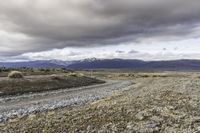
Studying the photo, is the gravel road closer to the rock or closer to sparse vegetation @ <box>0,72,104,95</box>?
sparse vegetation @ <box>0,72,104,95</box>

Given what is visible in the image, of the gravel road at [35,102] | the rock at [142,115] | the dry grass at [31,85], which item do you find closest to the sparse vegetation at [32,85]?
the dry grass at [31,85]

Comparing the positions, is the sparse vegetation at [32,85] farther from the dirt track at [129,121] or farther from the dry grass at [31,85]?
the dirt track at [129,121]

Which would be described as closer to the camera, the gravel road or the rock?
the rock

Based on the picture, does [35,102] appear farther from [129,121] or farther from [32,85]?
[129,121]

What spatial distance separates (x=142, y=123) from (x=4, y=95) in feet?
130

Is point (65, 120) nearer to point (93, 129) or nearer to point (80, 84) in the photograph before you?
point (93, 129)

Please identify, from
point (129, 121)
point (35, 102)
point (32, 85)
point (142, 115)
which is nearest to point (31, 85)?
point (32, 85)

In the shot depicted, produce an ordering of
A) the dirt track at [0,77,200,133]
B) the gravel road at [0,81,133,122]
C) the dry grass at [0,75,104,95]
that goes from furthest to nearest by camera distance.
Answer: the dry grass at [0,75,104,95] → the gravel road at [0,81,133,122] → the dirt track at [0,77,200,133]

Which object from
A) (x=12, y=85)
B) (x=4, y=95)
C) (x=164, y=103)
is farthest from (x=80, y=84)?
(x=164, y=103)

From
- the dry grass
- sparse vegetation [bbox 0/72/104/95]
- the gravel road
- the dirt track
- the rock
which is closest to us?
the dirt track

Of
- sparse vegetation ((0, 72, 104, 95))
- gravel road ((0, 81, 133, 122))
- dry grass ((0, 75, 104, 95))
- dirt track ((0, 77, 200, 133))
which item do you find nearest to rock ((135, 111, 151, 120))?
dirt track ((0, 77, 200, 133))

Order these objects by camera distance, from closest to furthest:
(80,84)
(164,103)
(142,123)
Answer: (142,123), (164,103), (80,84)

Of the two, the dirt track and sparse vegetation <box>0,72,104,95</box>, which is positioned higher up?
the dirt track

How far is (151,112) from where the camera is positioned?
20500 millimetres
